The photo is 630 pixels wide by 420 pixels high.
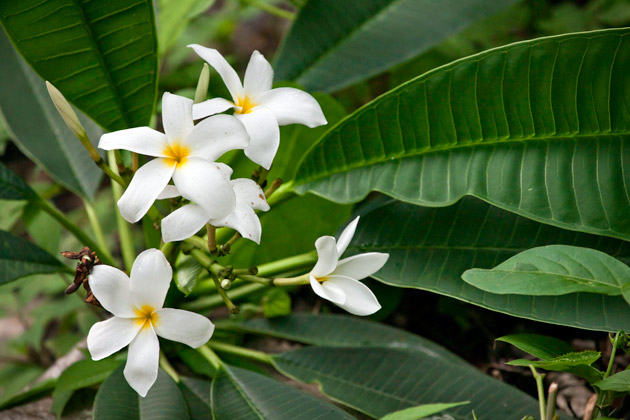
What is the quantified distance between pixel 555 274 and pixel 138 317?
0.53 meters

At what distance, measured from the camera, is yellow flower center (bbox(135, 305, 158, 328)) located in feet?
2.31

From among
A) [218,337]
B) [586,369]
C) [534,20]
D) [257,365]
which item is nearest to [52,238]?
[218,337]

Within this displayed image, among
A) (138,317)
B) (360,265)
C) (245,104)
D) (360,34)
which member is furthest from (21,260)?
(360,34)

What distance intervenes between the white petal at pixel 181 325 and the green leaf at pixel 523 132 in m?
0.36

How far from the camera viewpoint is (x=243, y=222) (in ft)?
2.26

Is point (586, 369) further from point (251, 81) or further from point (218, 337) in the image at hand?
point (218, 337)

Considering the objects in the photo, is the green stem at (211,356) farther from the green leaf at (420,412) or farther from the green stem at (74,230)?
the green leaf at (420,412)

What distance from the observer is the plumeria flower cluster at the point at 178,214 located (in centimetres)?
67

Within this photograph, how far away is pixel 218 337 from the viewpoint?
1217 mm

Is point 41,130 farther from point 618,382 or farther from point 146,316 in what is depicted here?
point 618,382

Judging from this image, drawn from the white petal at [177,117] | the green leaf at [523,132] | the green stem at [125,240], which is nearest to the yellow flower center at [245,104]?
the white petal at [177,117]

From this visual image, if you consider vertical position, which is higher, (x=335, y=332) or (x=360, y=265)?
(x=360, y=265)

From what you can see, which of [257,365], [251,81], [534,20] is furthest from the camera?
[534,20]

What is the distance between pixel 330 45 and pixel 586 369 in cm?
92
